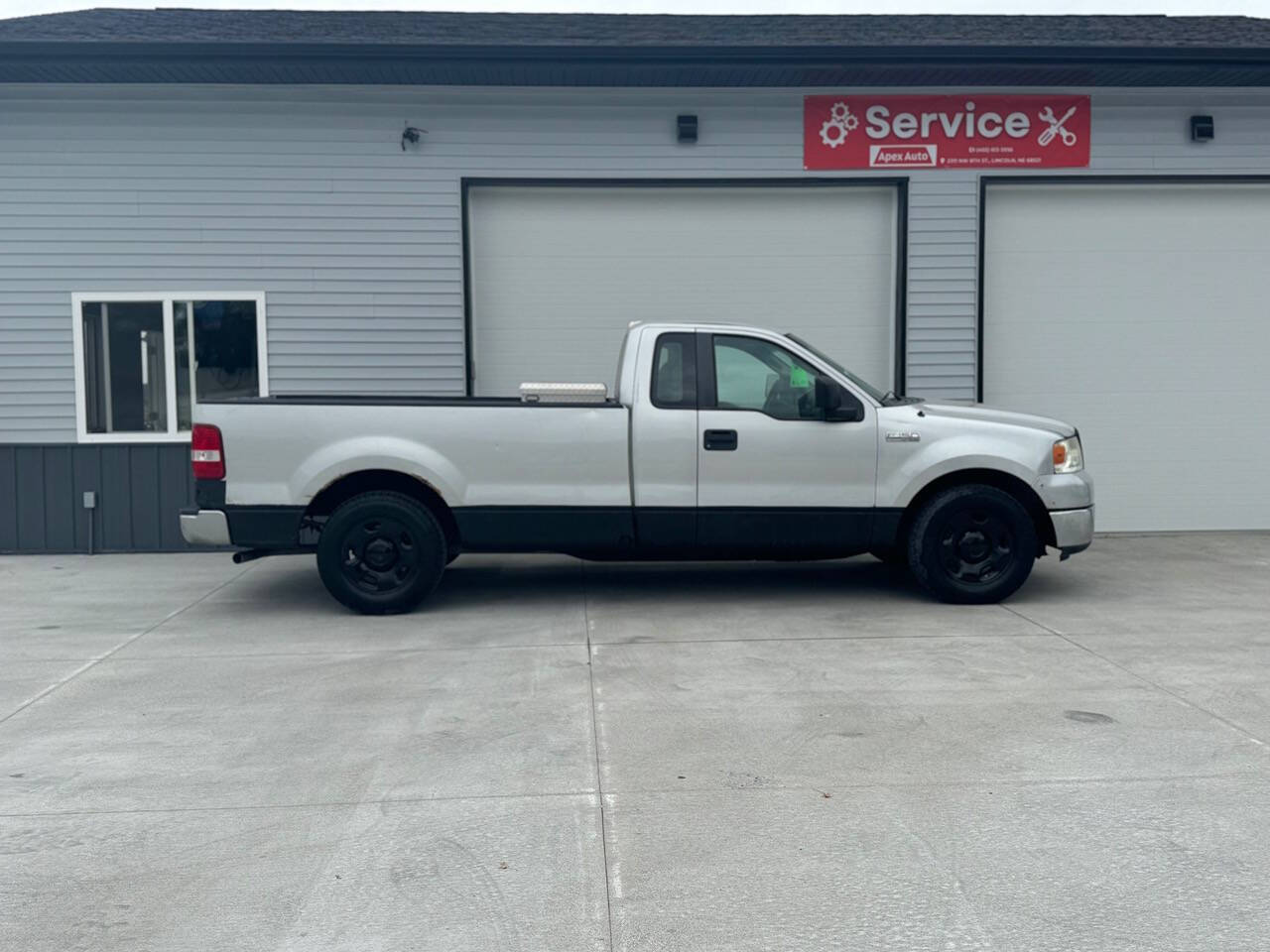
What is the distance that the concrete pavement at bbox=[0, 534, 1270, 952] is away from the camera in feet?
12.8

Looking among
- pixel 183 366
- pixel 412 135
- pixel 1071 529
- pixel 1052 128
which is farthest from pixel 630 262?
pixel 1071 529

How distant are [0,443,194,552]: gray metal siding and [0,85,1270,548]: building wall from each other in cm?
14

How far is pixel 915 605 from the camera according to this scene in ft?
28.6

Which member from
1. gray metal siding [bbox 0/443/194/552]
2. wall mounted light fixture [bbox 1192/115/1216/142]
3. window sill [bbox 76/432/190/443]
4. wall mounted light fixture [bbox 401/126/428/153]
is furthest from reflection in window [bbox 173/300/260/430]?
wall mounted light fixture [bbox 1192/115/1216/142]

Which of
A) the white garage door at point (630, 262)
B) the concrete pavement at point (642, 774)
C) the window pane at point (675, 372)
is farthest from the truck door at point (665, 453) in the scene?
the white garage door at point (630, 262)

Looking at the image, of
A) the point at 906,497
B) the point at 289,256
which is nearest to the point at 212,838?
the point at 906,497

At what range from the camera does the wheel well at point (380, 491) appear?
27.7 feet

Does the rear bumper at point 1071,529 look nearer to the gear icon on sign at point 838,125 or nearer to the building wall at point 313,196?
the building wall at point 313,196

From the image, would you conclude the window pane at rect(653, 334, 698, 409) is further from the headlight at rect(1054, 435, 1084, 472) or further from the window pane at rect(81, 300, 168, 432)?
the window pane at rect(81, 300, 168, 432)

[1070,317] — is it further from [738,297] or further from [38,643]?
[38,643]

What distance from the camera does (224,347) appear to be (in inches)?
454

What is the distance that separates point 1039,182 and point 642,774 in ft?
28.2

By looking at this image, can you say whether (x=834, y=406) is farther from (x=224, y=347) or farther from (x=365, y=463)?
(x=224, y=347)

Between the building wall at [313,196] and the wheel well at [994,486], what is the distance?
342 cm
